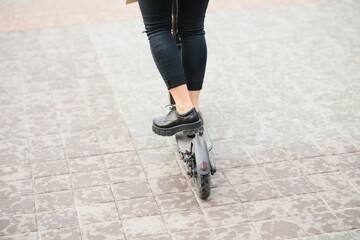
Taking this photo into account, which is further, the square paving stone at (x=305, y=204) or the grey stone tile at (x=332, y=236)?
the square paving stone at (x=305, y=204)

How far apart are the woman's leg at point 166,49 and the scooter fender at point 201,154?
0.65 ft

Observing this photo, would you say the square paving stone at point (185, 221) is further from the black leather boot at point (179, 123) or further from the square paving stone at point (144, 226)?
the black leather boot at point (179, 123)

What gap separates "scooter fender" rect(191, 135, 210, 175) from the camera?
12.4 ft

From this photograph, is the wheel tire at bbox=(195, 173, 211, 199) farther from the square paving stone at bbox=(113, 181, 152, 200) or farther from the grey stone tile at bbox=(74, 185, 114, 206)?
the grey stone tile at bbox=(74, 185, 114, 206)

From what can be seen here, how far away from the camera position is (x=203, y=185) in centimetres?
383

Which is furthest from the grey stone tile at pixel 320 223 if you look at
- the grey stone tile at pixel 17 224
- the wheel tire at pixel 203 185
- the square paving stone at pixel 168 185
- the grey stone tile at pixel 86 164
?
the grey stone tile at pixel 17 224

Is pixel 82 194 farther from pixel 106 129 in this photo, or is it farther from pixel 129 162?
pixel 106 129

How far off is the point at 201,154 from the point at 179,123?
280mm

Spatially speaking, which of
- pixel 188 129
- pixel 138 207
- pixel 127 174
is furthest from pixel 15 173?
pixel 188 129

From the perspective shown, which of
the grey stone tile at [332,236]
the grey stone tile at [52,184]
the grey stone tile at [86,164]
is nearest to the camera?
the grey stone tile at [332,236]

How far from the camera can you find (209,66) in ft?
19.7

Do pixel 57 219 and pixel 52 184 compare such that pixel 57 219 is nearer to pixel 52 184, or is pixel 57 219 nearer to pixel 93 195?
pixel 93 195

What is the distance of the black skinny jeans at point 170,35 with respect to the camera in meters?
3.87

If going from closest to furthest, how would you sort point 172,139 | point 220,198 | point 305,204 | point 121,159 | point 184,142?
point 305,204 < point 220,198 < point 184,142 < point 121,159 < point 172,139
